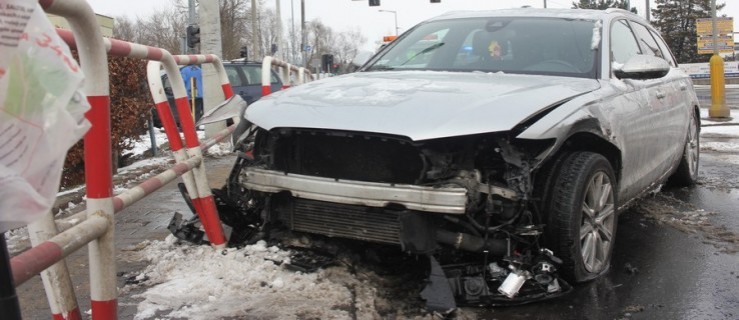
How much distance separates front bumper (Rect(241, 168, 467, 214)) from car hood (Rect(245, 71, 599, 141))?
0.88 feet

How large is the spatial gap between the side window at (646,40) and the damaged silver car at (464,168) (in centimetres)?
Answer: 126

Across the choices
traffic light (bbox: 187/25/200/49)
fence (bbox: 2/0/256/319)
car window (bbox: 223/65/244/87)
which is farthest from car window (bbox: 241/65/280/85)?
fence (bbox: 2/0/256/319)

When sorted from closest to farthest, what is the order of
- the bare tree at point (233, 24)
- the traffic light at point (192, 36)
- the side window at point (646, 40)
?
the side window at point (646, 40), the traffic light at point (192, 36), the bare tree at point (233, 24)

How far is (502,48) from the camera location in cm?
458

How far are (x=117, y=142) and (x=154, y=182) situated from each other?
5104 mm

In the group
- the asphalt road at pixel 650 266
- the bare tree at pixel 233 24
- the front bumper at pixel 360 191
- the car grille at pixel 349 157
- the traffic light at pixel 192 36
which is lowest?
the asphalt road at pixel 650 266

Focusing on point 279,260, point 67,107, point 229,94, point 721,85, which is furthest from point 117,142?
point 721,85

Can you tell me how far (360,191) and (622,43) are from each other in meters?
2.75

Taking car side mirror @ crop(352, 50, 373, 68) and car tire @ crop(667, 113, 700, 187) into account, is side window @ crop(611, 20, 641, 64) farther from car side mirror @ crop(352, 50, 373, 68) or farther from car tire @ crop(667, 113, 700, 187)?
car side mirror @ crop(352, 50, 373, 68)

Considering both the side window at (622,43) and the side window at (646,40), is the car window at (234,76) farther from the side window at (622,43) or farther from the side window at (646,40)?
the side window at (622,43)

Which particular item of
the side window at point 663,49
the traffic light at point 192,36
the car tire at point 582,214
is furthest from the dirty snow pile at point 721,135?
the traffic light at point 192,36

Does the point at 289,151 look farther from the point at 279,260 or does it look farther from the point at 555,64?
the point at 555,64

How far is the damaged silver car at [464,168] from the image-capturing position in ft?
10.4

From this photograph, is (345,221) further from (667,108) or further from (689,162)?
(689,162)
